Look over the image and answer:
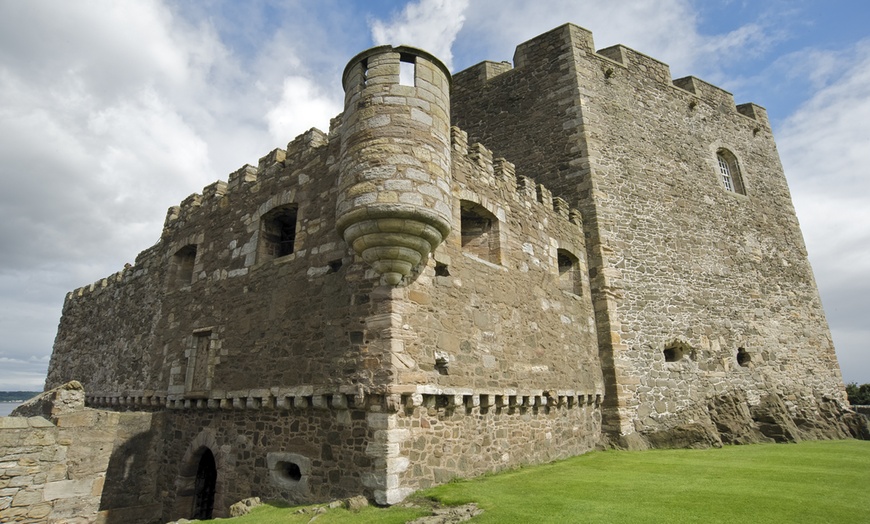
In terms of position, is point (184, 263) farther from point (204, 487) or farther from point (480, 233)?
point (480, 233)

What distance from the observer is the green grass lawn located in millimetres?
6109

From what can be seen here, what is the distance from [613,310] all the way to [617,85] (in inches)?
302

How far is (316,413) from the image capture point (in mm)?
7930

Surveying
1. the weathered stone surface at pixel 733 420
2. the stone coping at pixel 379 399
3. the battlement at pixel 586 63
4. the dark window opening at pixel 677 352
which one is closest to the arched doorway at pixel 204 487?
the stone coping at pixel 379 399

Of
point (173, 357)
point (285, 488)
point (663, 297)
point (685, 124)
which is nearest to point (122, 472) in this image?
point (173, 357)

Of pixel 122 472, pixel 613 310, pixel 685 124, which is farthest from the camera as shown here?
pixel 685 124

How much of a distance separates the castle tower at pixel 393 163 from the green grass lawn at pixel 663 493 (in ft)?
11.3

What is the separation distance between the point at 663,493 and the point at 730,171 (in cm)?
1496

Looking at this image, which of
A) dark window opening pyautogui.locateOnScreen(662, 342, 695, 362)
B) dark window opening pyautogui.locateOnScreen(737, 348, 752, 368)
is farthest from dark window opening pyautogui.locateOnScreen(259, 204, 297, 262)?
dark window opening pyautogui.locateOnScreen(737, 348, 752, 368)

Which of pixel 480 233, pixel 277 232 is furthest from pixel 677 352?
pixel 277 232

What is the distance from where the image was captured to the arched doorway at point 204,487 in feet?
34.0

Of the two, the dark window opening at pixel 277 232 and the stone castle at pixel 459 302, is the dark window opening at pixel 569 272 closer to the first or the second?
the stone castle at pixel 459 302

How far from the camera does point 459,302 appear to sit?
8.67m

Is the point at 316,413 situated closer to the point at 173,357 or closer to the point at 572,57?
the point at 173,357
